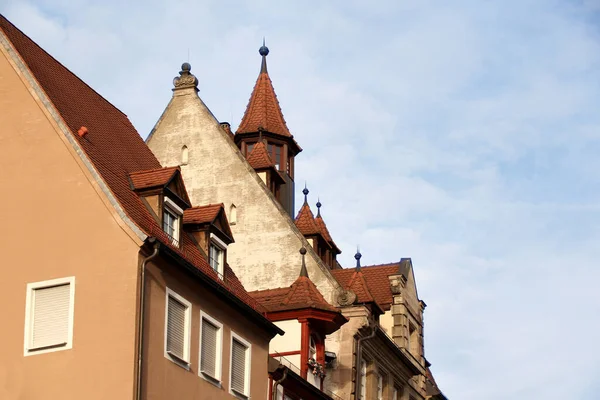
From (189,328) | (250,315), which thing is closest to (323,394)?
(250,315)

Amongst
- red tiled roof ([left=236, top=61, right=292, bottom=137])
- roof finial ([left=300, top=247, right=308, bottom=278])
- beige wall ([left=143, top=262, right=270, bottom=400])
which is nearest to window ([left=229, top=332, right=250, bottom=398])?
beige wall ([left=143, top=262, right=270, bottom=400])

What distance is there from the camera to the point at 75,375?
3089 centimetres

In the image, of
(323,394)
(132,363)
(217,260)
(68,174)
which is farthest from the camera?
(323,394)

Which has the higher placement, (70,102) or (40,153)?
(70,102)

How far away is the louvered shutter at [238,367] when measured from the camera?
36.3 metres

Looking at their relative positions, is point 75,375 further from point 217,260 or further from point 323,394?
point 323,394

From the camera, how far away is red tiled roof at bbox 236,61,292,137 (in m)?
58.3

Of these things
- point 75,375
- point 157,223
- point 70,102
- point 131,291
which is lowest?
point 75,375

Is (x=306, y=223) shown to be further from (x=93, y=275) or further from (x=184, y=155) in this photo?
(x=93, y=275)

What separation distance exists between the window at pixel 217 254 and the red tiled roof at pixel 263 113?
19.2 m

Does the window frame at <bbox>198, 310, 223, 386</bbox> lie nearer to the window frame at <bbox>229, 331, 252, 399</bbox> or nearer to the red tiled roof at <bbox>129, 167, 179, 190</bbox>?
the window frame at <bbox>229, 331, 252, 399</bbox>

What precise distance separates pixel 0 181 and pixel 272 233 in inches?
729

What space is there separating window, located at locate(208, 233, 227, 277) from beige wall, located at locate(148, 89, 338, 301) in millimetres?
11250

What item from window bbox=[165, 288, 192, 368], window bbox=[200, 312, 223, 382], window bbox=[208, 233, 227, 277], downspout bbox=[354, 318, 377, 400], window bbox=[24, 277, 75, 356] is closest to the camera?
window bbox=[24, 277, 75, 356]
